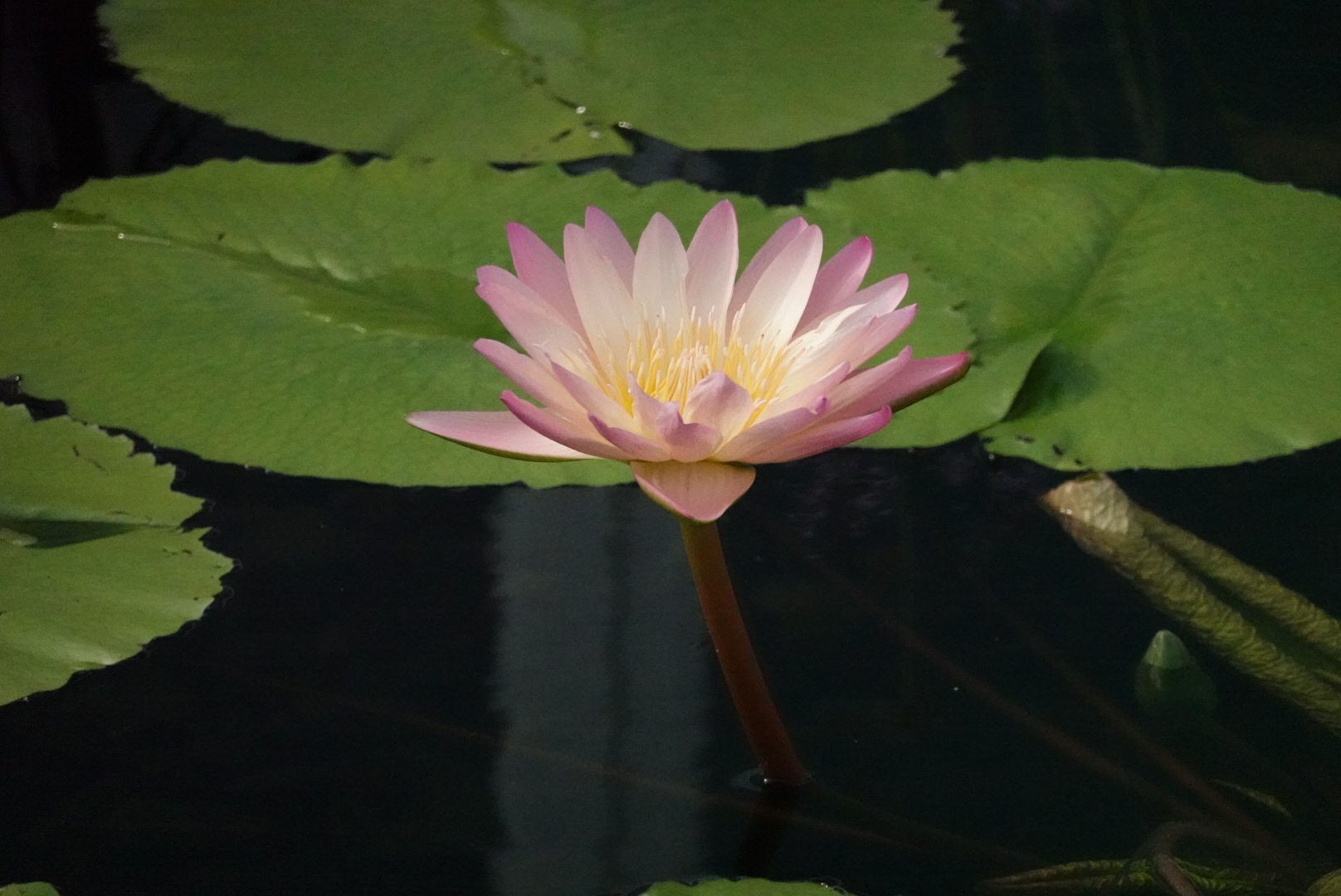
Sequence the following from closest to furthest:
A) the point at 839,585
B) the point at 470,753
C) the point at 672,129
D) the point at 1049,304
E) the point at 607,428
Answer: the point at 607,428
the point at 470,753
the point at 839,585
the point at 1049,304
the point at 672,129

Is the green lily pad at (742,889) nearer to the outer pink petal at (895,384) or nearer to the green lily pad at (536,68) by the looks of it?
the outer pink petal at (895,384)

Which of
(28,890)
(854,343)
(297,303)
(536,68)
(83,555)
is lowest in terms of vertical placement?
(28,890)

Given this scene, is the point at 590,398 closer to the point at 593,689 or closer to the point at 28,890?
the point at 593,689

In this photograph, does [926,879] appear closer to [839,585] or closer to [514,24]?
[839,585]

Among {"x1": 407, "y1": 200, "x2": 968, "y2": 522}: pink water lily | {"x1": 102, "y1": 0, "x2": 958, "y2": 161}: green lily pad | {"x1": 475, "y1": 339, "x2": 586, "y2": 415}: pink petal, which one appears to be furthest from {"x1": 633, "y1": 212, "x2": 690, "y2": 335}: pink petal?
{"x1": 102, "y1": 0, "x2": 958, "y2": 161}: green lily pad

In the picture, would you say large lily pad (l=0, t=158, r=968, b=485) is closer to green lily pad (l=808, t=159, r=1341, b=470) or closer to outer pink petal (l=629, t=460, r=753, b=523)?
green lily pad (l=808, t=159, r=1341, b=470)

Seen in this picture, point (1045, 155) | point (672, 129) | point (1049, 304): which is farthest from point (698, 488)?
point (1045, 155)

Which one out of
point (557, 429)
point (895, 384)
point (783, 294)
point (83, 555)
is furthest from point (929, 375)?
point (83, 555)
